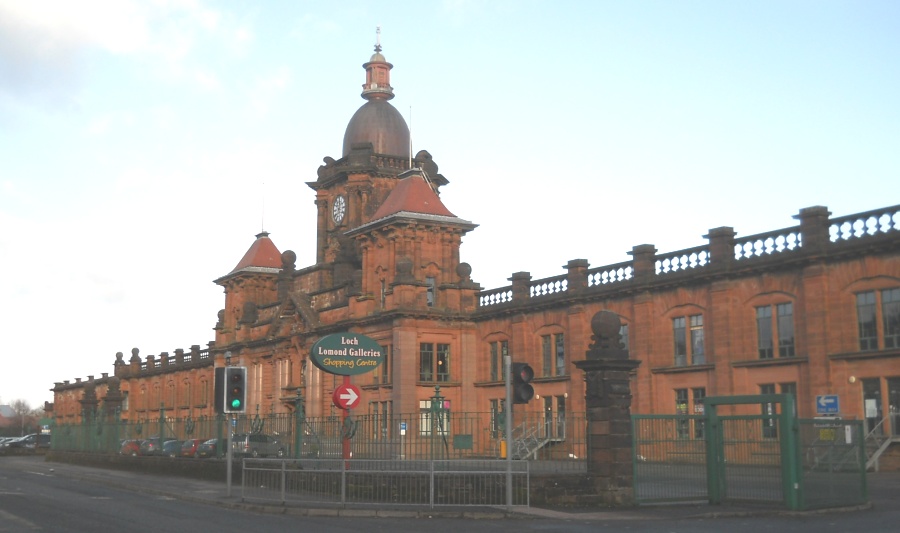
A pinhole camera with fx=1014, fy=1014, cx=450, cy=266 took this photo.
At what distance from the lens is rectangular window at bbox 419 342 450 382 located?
173ft

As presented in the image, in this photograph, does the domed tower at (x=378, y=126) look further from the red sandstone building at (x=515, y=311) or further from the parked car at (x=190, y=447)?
the parked car at (x=190, y=447)

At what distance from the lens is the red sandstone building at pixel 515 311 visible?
3553cm

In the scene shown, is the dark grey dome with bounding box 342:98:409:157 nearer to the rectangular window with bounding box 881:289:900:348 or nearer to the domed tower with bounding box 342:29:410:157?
the domed tower with bounding box 342:29:410:157

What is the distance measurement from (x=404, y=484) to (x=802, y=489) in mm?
8386

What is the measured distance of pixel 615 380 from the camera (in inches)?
872

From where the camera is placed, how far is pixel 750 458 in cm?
2123

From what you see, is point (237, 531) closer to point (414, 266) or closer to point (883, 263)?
point (883, 263)

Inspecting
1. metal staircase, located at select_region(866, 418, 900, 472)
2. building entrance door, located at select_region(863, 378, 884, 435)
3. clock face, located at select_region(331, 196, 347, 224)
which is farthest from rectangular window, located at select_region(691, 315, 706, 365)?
clock face, located at select_region(331, 196, 347, 224)

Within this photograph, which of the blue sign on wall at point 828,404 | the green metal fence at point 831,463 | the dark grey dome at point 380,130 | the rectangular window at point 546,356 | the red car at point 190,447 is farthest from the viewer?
the dark grey dome at point 380,130

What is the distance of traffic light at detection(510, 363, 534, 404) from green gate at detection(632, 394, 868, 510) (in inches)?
129

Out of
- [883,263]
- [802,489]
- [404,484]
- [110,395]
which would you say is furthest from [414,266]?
[802,489]

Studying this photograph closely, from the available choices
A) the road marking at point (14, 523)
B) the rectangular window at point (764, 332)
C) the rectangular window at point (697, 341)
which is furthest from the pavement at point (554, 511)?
the rectangular window at point (697, 341)

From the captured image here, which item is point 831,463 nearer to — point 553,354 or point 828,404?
point 828,404

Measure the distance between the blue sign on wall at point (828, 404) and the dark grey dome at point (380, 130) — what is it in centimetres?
3858
